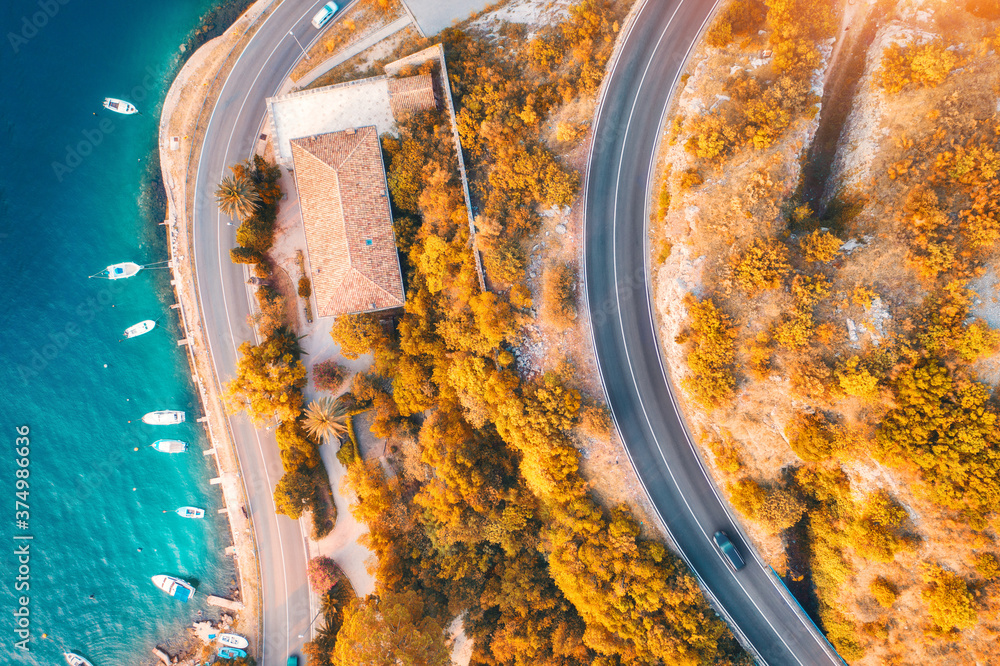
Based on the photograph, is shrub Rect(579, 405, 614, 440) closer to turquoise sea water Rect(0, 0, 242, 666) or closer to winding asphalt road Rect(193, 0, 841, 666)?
winding asphalt road Rect(193, 0, 841, 666)

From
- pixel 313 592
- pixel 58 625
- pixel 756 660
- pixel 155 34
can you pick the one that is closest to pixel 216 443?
pixel 313 592

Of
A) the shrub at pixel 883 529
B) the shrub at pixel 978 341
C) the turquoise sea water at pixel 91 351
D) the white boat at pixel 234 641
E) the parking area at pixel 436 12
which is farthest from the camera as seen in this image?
the white boat at pixel 234 641

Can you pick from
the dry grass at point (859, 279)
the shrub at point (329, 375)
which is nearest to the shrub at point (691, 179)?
the dry grass at point (859, 279)

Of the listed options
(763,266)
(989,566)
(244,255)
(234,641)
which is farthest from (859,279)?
(234,641)

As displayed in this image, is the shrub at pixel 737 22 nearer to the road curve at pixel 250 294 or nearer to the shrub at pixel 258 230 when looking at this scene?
the road curve at pixel 250 294

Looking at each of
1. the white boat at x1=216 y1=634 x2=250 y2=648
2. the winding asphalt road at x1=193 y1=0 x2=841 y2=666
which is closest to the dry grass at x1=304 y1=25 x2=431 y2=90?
the winding asphalt road at x1=193 y1=0 x2=841 y2=666

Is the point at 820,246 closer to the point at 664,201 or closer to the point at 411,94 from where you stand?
the point at 664,201
